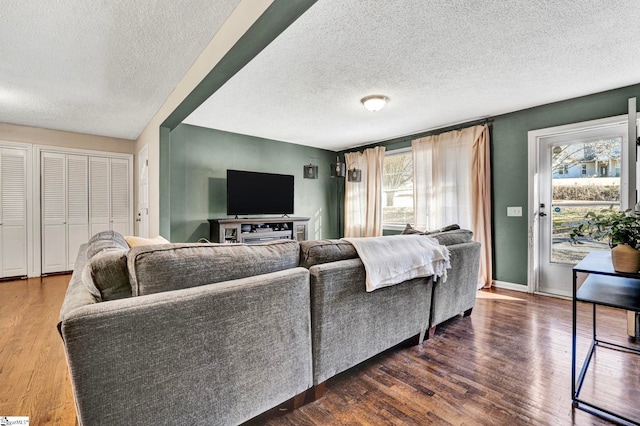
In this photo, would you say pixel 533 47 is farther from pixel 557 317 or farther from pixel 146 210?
pixel 146 210

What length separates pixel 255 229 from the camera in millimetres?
4762

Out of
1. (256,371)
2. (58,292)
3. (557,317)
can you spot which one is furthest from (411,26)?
(58,292)

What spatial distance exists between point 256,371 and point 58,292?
3.75 m

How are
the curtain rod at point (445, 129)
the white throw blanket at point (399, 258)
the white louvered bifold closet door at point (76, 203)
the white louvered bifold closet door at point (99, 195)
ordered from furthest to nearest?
the white louvered bifold closet door at point (99, 195), the white louvered bifold closet door at point (76, 203), the curtain rod at point (445, 129), the white throw blanket at point (399, 258)

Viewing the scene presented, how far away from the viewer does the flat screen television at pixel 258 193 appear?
4.70 m

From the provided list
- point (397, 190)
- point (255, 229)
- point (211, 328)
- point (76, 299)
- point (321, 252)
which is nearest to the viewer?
point (76, 299)

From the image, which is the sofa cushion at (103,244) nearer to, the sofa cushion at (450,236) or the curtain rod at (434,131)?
the sofa cushion at (450,236)

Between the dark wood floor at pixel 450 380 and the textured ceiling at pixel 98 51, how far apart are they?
2.25m

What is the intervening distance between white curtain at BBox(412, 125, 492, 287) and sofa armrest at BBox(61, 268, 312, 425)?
3.31 meters

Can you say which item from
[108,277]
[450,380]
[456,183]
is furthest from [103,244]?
[456,183]

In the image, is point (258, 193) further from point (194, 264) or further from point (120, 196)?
point (194, 264)

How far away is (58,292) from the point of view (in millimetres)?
3625

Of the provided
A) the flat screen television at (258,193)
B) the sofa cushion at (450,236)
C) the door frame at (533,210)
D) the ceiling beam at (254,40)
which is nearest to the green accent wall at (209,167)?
the flat screen television at (258,193)

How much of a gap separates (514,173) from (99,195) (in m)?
6.26
